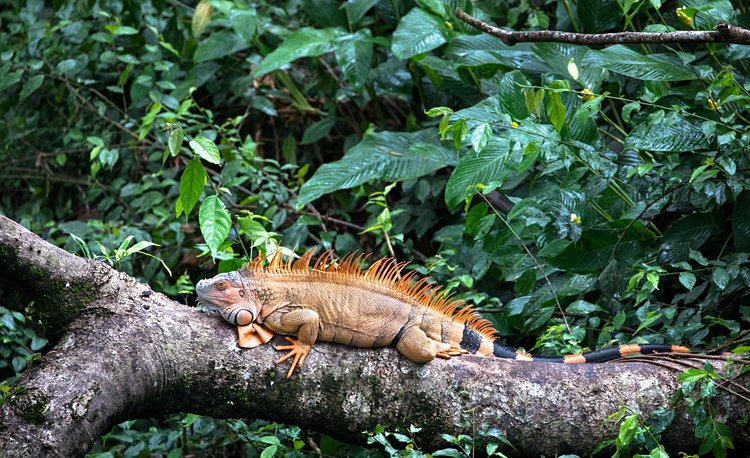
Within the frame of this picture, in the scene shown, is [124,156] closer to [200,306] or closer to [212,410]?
[200,306]

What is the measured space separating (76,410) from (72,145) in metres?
5.31

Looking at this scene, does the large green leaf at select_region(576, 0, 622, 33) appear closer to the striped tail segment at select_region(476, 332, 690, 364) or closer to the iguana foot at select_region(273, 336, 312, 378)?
the striped tail segment at select_region(476, 332, 690, 364)

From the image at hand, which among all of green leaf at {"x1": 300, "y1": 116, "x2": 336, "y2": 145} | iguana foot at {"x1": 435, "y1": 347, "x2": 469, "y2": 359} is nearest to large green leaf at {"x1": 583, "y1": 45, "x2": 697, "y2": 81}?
iguana foot at {"x1": 435, "y1": 347, "x2": 469, "y2": 359}

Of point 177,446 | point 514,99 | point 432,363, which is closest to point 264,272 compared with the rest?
point 432,363

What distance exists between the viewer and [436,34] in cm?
660

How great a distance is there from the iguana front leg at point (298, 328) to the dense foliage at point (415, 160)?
481 mm

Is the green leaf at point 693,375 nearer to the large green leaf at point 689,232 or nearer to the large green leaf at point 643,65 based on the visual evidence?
the large green leaf at point 689,232

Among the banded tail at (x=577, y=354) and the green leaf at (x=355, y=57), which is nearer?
the banded tail at (x=577, y=354)

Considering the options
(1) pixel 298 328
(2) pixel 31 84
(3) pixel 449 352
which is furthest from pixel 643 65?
(2) pixel 31 84

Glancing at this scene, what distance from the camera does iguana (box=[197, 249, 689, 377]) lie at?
13.1ft

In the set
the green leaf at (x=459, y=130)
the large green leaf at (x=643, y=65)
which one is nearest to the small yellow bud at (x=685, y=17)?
the large green leaf at (x=643, y=65)

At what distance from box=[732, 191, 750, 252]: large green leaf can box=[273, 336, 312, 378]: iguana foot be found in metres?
2.45

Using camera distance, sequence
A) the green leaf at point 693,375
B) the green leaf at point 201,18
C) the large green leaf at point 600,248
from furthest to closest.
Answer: the green leaf at point 201,18, the large green leaf at point 600,248, the green leaf at point 693,375

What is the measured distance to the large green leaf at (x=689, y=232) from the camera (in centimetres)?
491
